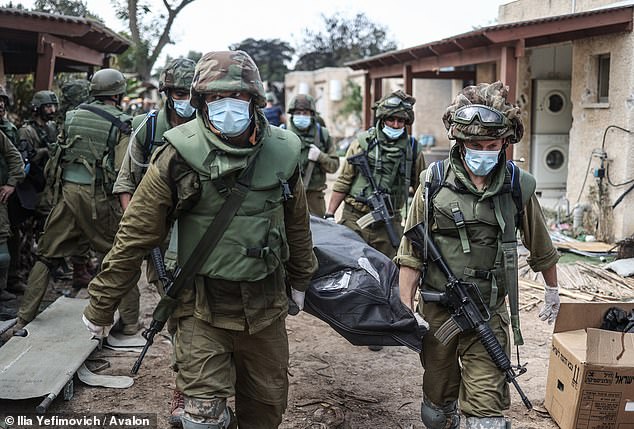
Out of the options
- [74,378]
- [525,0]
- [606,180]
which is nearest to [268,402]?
[74,378]

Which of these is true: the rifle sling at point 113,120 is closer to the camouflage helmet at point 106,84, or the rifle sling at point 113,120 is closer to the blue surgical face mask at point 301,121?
the camouflage helmet at point 106,84

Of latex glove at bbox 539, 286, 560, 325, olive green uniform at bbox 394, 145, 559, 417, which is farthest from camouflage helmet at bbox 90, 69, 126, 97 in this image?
latex glove at bbox 539, 286, 560, 325

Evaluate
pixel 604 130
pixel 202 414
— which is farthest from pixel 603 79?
pixel 202 414

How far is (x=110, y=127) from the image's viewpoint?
5531mm

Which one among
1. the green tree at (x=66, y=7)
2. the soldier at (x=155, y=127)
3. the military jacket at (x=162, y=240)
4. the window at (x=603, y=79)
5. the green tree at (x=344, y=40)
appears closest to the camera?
the military jacket at (x=162, y=240)

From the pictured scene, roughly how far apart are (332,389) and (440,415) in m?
1.25

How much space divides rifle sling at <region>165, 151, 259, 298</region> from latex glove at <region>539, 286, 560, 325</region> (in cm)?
179

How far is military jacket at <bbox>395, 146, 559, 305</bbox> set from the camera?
11.2 feet

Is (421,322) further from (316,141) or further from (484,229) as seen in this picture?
(316,141)

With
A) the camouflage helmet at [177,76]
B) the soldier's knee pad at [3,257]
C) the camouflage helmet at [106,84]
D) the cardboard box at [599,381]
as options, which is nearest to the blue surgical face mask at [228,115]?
the camouflage helmet at [177,76]

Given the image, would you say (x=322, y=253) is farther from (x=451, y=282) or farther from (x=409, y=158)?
(x=409, y=158)

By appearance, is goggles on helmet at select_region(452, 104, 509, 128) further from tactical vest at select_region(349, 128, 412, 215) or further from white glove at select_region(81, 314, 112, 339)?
tactical vest at select_region(349, 128, 412, 215)

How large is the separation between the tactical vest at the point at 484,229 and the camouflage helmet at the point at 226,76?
1.04 meters

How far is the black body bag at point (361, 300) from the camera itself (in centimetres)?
370
